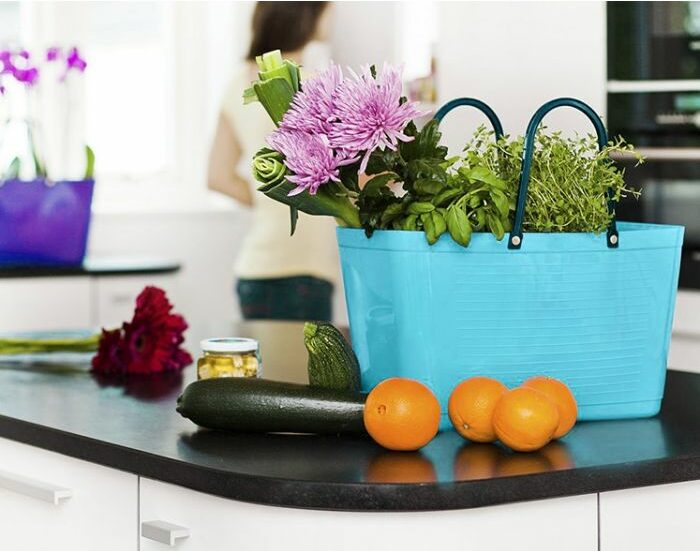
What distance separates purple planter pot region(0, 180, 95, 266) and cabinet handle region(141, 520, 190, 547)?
1.84 metres

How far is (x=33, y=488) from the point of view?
1.43 metres

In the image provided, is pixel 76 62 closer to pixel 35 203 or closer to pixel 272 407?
pixel 35 203

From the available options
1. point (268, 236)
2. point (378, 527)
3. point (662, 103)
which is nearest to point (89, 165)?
point (268, 236)

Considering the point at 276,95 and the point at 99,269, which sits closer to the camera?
the point at 276,95

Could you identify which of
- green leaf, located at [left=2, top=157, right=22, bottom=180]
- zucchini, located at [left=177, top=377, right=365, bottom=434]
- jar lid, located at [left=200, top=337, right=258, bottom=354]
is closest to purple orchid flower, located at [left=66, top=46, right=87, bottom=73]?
green leaf, located at [left=2, top=157, right=22, bottom=180]

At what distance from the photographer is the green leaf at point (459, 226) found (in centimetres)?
133

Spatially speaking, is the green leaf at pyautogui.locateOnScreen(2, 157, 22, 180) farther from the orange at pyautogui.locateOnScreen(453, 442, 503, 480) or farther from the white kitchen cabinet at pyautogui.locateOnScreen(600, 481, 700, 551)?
the white kitchen cabinet at pyautogui.locateOnScreen(600, 481, 700, 551)

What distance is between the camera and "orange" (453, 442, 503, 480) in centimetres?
116

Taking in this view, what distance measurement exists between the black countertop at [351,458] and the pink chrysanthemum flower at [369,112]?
31cm

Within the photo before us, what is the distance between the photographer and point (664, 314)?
1.45 metres

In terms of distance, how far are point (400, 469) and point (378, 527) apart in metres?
0.07

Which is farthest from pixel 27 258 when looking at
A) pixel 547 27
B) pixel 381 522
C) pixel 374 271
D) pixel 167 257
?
pixel 381 522

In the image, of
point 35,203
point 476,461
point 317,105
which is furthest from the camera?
point 35,203

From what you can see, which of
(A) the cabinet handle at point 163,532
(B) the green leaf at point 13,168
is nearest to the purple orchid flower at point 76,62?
(B) the green leaf at point 13,168
